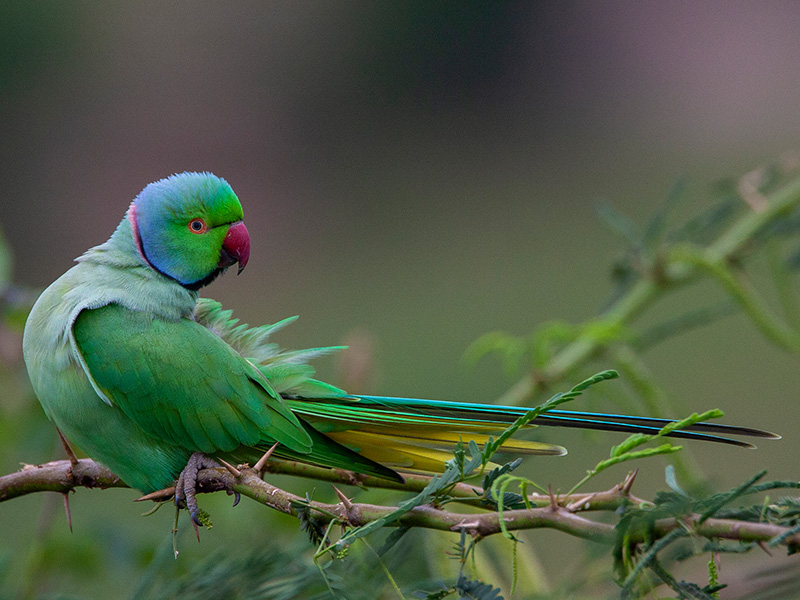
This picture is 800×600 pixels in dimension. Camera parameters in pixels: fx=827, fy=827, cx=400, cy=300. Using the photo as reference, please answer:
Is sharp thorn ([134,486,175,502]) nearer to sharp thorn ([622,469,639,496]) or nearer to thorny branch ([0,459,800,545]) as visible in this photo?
thorny branch ([0,459,800,545])

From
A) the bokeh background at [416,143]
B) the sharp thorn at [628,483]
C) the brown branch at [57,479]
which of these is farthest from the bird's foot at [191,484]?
the bokeh background at [416,143]

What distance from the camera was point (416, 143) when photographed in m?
8.12

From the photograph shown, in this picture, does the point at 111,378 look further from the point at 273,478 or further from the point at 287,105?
the point at 287,105

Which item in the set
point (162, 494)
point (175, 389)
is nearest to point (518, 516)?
point (162, 494)

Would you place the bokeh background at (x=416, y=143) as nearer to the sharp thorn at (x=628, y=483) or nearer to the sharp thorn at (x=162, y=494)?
the sharp thorn at (x=162, y=494)

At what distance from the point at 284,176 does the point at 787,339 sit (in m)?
5.93

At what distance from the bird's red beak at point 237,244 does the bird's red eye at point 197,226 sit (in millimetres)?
44

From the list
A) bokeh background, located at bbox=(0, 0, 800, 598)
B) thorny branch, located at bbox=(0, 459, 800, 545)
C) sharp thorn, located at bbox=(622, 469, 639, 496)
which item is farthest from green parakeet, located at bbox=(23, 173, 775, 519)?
bokeh background, located at bbox=(0, 0, 800, 598)

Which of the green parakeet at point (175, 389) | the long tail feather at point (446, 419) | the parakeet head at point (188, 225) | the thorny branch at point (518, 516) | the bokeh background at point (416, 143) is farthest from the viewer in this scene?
the bokeh background at point (416, 143)

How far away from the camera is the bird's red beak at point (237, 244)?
5.05 ft

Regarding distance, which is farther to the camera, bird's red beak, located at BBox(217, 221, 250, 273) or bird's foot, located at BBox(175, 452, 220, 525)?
bird's red beak, located at BBox(217, 221, 250, 273)

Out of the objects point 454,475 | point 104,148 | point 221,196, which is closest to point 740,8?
point 104,148

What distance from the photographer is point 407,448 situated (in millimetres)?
1322

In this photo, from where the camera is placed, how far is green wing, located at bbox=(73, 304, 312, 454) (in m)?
1.38
